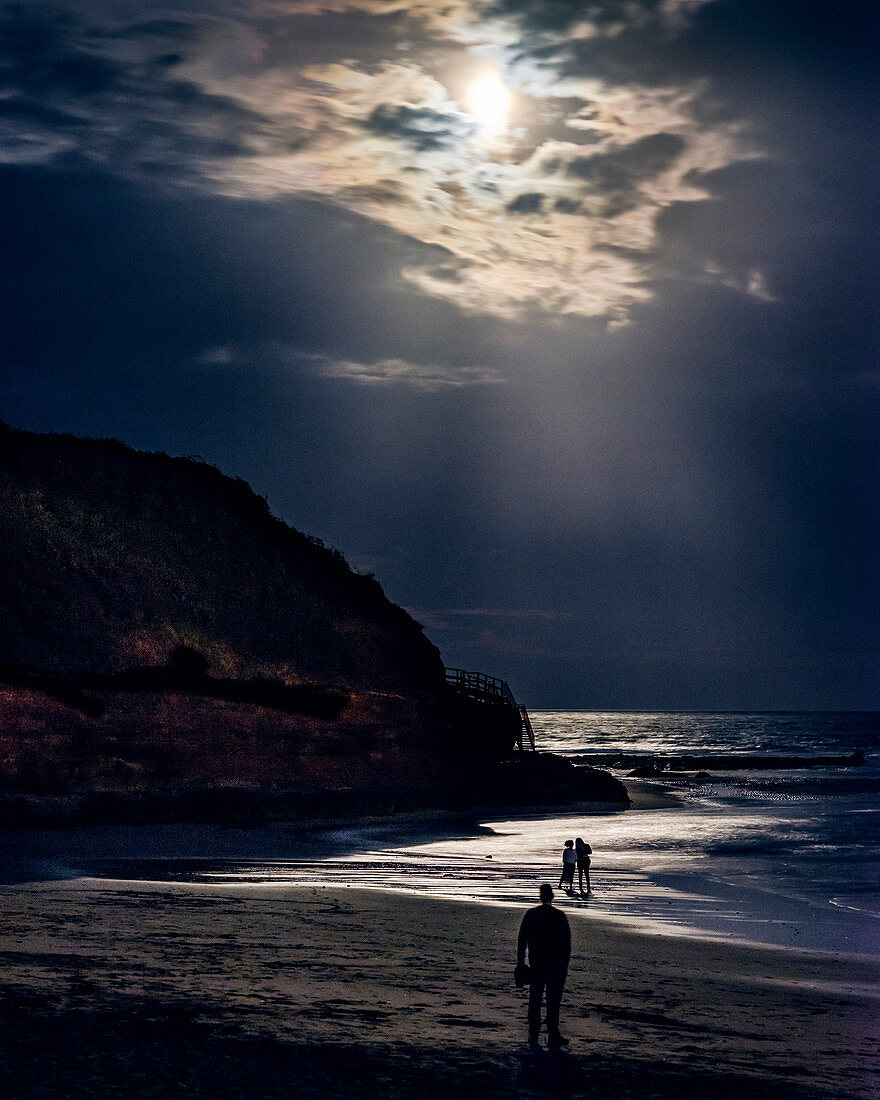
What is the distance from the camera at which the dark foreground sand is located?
8367 mm

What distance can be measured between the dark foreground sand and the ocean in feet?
11.4

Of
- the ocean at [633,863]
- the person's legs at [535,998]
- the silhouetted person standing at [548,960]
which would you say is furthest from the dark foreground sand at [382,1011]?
the ocean at [633,863]

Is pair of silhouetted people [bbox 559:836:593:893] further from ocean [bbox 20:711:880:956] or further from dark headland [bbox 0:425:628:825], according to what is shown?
dark headland [bbox 0:425:628:825]

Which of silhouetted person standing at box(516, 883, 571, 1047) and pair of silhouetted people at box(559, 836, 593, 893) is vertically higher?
silhouetted person standing at box(516, 883, 571, 1047)

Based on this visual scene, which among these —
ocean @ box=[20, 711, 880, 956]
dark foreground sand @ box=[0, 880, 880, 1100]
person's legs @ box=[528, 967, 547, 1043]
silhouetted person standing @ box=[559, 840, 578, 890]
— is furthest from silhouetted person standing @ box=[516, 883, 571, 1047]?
silhouetted person standing @ box=[559, 840, 578, 890]

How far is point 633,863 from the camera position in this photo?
2728 cm

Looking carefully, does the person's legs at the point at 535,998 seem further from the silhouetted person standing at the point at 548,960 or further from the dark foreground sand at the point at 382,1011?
the dark foreground sand at the point at 382,1011

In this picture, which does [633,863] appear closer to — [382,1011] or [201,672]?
[382,1011]

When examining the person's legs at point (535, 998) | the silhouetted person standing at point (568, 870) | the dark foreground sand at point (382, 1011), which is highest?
the person's legs at point (535, 998)

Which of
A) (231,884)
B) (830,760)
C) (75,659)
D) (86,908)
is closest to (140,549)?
(75,659)

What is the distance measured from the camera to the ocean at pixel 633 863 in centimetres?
1916

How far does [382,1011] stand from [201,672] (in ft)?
117

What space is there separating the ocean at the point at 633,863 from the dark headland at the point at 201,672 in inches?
137

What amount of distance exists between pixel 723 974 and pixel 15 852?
55.3 feet
